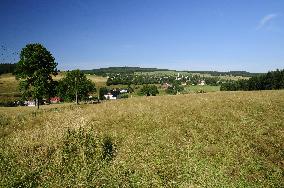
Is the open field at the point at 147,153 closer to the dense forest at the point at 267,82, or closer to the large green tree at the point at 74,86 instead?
the large green tree at the point at 74,86

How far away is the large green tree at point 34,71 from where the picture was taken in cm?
4641

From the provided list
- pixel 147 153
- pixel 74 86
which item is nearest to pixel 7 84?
pixel 74 86

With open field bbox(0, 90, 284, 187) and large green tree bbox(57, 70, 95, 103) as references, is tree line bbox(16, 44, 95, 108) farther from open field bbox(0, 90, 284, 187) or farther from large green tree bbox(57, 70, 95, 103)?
large green tree bbox(57, 70, 95, 103)

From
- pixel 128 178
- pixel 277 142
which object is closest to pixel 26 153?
pixel 128 178

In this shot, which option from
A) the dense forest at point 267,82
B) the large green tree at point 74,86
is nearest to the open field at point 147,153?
A: the large green tree at point 74,86

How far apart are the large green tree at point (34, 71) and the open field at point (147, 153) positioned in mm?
30265

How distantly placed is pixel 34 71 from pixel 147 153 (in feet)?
131

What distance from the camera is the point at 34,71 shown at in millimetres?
47281

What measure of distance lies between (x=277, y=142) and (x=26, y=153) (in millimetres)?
11176

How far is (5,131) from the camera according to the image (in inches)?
603

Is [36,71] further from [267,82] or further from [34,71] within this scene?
[267,82]

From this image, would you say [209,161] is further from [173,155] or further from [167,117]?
[167,117]

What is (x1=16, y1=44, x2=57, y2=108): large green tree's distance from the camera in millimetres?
46406

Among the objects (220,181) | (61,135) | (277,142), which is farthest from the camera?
(277,142)
